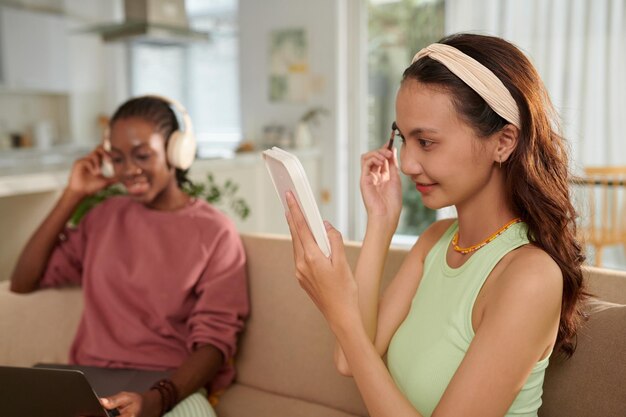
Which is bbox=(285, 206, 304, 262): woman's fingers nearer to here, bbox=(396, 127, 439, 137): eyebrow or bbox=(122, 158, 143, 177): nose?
bbox=(396, 127, 439, 137): eyebrow

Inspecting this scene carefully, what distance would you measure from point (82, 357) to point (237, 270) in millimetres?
459

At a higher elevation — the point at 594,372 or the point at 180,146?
the point at 180,146

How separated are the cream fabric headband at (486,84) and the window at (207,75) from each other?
459 cm

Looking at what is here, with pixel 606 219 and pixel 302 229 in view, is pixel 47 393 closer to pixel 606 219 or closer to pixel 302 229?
pixel 302 229

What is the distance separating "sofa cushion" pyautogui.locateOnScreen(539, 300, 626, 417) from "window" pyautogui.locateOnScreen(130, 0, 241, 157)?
14.8 feet

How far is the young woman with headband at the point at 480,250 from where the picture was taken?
0.89m

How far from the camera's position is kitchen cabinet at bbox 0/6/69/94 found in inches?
201

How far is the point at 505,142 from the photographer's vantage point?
0.97 meters

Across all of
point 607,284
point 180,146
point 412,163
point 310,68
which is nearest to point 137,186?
point 180,146

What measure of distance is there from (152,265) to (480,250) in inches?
34.2

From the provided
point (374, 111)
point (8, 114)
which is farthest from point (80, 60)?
point (374, 111)

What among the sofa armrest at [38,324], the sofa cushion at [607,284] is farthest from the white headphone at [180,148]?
the sofa cushion at [607,284]

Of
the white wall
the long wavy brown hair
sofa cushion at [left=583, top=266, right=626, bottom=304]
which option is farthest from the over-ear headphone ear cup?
the white wall

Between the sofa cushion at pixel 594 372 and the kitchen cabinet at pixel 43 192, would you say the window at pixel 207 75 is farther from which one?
the sofa cushion at pixel 594 372
